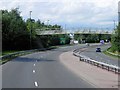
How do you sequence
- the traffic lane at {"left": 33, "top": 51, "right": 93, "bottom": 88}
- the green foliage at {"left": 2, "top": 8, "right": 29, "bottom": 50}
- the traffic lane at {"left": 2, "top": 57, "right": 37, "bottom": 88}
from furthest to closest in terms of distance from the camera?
the green foliage at {"left": 2, "top": 8, "right": 29, "bottom": 50}
the traffic lane at {"left": 2, "top": 57, "right": 37, "bottom": 88}
the traffic lane at {"left": 33, "top": 51, "right": 93, "bottom": 88}

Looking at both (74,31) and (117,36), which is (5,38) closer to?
(117,36)

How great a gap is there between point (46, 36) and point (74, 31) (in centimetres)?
1295

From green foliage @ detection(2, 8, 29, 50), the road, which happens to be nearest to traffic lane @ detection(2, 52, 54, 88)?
the road

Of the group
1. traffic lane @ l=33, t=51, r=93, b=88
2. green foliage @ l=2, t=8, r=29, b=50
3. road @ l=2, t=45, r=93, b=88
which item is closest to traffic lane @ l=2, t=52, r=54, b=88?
road @ l=2, t=45, r=93, b=88

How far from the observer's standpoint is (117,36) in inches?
3231

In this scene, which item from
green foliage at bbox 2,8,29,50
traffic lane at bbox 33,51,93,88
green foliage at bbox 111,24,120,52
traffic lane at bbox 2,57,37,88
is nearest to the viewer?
traffic lane at bbox 33,51,93,88

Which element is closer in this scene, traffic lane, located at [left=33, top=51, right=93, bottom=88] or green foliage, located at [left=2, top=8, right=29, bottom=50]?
traffic lane, located at [left=33, top=51, right=93, bottom=88]

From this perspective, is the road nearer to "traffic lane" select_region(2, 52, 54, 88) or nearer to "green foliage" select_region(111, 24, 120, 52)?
"traffic lane" select_region(2, 52, 54, 88)

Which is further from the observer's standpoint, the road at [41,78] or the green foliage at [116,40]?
the green foliage at [116,40]

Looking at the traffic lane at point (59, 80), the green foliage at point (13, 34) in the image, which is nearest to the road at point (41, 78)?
the traffic lane at point (59, 80)

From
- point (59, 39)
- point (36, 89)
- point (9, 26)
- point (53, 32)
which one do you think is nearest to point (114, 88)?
point (36, 89)

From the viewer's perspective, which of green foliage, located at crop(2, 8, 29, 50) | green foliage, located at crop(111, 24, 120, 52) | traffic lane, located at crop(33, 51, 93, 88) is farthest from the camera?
green foliage, located at crop(2, 8, 29, 50)

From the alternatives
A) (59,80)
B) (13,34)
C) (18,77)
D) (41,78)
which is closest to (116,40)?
(13,34)

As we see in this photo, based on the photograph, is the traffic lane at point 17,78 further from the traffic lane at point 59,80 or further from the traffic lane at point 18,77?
the traffic lane at point 59,80
